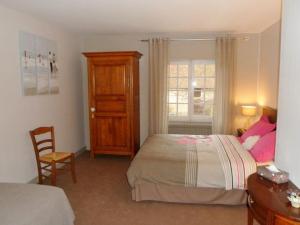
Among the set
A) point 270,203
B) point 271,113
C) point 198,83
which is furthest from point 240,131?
point 270,203

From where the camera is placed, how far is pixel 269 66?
4.34m

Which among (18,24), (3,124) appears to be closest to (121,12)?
(18,24)

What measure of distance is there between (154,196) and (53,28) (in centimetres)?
316

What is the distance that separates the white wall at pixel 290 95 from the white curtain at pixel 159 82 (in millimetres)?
2965

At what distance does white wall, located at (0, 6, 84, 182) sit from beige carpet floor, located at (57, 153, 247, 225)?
75 cm

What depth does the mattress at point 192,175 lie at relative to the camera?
292 centimetres

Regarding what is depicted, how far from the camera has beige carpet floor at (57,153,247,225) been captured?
9.05 ft

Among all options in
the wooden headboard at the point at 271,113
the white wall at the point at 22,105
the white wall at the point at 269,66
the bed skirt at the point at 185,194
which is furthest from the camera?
the white wall at the point at 269,66

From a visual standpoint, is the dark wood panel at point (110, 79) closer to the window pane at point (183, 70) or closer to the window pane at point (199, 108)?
the window pane at point (183, 70)

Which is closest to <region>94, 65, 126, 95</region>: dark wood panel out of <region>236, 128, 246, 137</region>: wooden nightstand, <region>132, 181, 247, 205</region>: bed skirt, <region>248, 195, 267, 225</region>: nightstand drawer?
<region>132, 181, 247, 205</region>: bed skirt

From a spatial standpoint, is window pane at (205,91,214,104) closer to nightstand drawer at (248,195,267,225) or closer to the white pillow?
the white pillow

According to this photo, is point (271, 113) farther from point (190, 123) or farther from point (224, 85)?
point (190, 123)

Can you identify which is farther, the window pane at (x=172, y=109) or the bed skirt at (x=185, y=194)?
the window pane at (x=172, y=109)

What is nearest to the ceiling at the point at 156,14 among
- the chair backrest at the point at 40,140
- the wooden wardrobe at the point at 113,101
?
the wooden wardrobe at the point at 113,101
